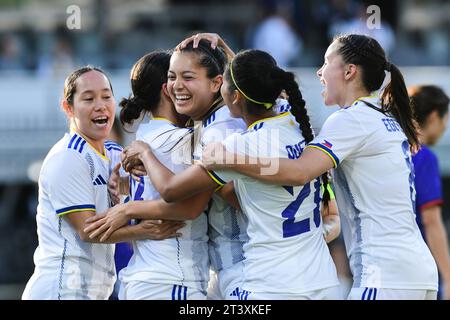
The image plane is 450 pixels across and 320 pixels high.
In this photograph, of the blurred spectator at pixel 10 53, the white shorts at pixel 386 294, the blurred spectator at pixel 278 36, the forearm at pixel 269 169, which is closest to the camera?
the forearm at pixel 269 169

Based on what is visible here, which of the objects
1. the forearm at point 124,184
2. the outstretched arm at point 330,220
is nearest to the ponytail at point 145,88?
the forearm at point 124,184

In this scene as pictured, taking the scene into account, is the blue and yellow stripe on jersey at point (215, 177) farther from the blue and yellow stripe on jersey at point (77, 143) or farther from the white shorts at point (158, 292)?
the blue and yellow stripe on jersey at point (77, 143)

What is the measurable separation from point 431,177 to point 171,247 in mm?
2065

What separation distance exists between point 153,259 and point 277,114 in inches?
35.7

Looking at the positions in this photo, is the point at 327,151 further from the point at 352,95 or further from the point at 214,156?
the point at 214,156

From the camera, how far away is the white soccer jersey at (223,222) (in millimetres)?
4617

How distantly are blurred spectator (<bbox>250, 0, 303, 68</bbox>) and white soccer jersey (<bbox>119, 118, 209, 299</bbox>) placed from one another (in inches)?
320

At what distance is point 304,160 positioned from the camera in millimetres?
4312

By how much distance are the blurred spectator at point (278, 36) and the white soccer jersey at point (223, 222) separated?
26.6 feet

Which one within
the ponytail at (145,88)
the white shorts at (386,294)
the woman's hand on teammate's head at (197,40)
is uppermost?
the woman's hand on teammate's head at (197,40)

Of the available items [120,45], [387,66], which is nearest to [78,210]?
[387,66]

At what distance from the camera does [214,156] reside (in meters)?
4.29

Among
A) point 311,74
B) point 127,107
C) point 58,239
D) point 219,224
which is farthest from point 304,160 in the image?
point 311,74

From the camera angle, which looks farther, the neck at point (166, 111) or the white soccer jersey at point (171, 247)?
the neck at point (166, 111)
